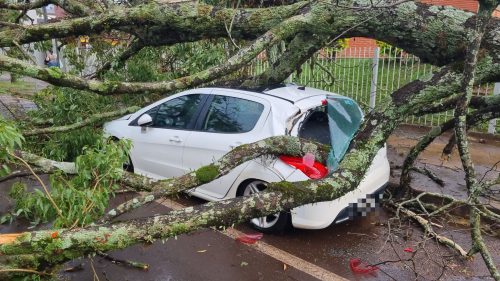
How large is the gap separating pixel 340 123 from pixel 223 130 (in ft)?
4.20

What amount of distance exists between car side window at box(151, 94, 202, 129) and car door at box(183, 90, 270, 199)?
201mm

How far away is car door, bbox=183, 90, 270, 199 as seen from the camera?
4812 millimetres

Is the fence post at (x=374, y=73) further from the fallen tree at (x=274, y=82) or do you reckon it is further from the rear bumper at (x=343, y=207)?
the rear bumper at (x=343, y=207)

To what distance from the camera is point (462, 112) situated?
297cm

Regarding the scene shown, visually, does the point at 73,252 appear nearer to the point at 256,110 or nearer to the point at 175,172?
the point at 256,110

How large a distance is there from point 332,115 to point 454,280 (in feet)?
6.43

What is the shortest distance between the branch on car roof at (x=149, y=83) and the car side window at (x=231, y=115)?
3.71 feet

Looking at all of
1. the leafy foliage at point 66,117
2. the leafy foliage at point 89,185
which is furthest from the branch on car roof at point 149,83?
the leafy foliage at point 66,117

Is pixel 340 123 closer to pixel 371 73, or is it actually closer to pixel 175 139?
pixel 175 139

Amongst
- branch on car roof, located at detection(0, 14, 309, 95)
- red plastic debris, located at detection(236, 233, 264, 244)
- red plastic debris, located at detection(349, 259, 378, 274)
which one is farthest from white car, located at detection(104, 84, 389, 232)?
branch on car roof, located at detection(0, 14, 309, 95)

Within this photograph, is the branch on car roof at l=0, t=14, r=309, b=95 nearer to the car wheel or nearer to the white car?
the white car

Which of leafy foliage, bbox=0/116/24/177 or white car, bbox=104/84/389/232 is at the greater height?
leafy foliage, bbox=0/116/24/177

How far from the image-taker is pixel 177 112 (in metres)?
5.62

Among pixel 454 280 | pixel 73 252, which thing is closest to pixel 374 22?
pixel 454 280
